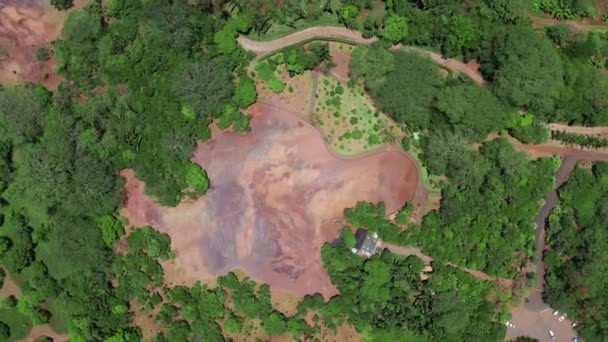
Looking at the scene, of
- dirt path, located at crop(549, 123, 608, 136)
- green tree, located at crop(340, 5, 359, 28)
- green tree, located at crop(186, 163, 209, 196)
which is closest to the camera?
green tree, located at crop(186, 163, 209, 196)

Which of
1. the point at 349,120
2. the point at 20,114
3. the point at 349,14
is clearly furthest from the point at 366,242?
the point at 20,114

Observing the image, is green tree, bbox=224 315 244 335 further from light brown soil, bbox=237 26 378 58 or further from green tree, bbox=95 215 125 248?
light brown soil, bbox=237 26 378 58

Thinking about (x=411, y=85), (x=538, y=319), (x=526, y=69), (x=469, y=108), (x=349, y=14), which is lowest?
(x=538, y=319)

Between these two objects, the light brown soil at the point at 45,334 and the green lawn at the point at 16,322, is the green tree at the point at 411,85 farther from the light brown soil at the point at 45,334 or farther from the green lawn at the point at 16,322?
the green lawn at the point at 16,322

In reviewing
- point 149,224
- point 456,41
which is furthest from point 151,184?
point 456,41

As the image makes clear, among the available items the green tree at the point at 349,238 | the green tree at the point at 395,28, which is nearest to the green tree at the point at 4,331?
the green tree at the point at 349,238

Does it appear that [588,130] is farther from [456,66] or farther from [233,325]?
[233,325]

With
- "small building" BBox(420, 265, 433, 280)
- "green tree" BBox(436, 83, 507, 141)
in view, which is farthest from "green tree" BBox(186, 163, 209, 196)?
"green tree" BBox(436, 83, 507, 141)
